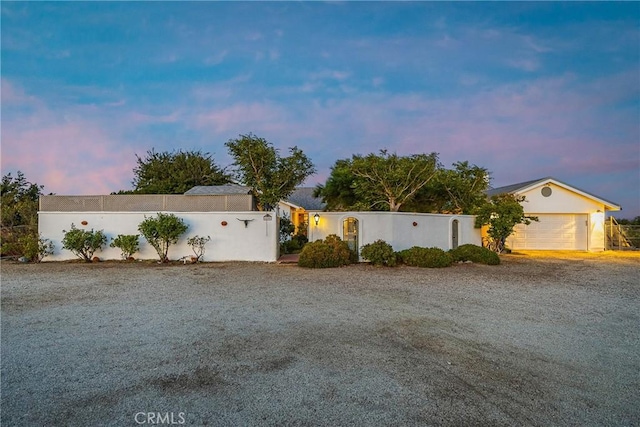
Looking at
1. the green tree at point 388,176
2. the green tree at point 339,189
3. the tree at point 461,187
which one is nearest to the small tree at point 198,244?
the green tree at point 388,176

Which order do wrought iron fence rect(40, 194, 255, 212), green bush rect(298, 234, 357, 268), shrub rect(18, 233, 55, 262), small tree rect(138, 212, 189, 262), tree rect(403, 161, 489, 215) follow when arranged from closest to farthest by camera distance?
1. green bush rect(298, 234, 357, 268)
2. small tree rect(138, 212, 189, 262)
3. shrub rect(18, 233, 55, 262)
4. wrought iron fence rect(40, 194, 255, 212)
5. tree rect(403, 161, 489, 215)

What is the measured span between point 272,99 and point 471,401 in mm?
16577

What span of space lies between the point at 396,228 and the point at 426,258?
192 cm

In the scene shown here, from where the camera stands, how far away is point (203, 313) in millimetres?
6016

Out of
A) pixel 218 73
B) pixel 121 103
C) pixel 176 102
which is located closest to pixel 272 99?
pixel 218 73

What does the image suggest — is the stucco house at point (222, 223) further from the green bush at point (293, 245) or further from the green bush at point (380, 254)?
the green bush at point (293, 245)

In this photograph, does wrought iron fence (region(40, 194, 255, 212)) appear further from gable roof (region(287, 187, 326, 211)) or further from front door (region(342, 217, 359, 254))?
gable roof (region(287, 187, 326, 211))

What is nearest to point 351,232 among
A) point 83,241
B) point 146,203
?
point 146,203

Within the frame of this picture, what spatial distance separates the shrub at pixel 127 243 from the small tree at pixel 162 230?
0.44 meters

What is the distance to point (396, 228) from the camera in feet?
45.4

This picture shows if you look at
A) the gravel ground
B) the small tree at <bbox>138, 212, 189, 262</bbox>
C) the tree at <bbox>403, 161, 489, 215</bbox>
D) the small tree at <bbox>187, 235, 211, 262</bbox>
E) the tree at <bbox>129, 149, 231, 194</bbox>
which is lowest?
the gravel ground

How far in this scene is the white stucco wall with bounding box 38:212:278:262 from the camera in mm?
14188

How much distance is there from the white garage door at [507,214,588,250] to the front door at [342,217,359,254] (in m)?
12.1

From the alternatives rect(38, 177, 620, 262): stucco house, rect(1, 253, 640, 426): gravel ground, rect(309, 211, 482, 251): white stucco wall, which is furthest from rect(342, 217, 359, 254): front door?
rect(1, 253, 640, 426): gravel ground
